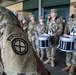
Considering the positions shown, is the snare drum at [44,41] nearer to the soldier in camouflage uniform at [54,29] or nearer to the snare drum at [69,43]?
the soldier in camouflage uniform at [54,29]

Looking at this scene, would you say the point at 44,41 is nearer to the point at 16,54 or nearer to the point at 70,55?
the point at 70,55

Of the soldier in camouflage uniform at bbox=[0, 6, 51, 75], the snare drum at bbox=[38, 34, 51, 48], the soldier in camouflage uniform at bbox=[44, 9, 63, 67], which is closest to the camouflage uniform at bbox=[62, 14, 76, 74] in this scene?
the soldier in camouflage uniform at bbox=[44, 9, 63, 67]

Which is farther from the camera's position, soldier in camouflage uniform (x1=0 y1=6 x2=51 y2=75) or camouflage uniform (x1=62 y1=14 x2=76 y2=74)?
camouflage uniform (x1=62 y1=14 x2=76 y2=74)

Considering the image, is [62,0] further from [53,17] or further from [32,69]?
[32,69]

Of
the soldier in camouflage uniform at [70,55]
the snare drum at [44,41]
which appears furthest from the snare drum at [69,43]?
the snare drum at [44,41]

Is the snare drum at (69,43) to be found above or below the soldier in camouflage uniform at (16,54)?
below

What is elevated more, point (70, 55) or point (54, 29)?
point (54, 29)

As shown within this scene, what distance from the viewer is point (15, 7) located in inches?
428

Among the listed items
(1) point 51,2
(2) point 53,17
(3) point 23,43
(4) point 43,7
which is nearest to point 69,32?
(2) point 53,17

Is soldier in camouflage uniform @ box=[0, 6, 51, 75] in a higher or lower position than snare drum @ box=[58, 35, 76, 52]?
higher

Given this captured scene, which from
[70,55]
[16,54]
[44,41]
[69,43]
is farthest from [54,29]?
[16,54]

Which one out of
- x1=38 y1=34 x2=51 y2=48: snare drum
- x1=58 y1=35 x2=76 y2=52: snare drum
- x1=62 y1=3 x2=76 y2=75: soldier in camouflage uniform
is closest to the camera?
x1=58 y1=35 x2=76 y2=52: snare drum

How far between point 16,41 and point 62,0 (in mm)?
6451

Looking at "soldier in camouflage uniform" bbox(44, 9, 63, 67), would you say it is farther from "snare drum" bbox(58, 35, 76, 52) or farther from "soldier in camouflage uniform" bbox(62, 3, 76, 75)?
"snare drum" bbox(58, 35, 76, 52)
